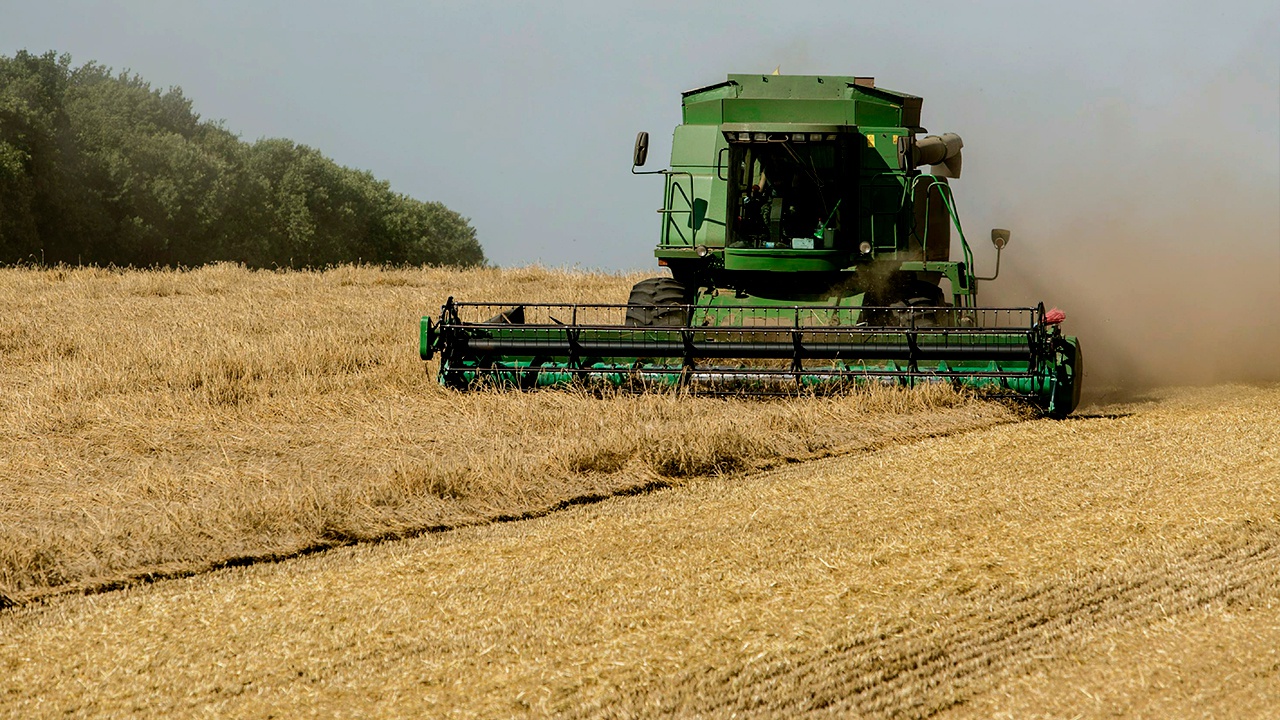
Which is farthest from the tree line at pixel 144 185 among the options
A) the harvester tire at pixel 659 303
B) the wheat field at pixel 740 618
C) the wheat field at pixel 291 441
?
the wheat field at pixel 740 618

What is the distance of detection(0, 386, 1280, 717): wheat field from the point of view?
3.80 m

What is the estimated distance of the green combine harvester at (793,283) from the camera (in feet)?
30.8

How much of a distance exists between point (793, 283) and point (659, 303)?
1.11 m

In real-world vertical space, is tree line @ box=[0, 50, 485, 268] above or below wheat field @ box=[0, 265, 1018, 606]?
above

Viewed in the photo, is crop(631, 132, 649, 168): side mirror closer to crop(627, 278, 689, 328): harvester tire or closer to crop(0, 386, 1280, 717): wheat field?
crop(627, 278, 689, 328): harvester tire

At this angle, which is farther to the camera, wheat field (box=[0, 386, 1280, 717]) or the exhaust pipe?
the exhaust pipe

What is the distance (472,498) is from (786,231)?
16.4 feet

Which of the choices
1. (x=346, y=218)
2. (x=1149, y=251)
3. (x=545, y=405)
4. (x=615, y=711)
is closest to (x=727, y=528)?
(x=615, y=711)

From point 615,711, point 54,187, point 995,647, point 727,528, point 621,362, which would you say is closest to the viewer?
point 615,711

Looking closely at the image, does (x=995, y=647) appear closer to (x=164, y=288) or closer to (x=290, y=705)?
(x=290, y=705)

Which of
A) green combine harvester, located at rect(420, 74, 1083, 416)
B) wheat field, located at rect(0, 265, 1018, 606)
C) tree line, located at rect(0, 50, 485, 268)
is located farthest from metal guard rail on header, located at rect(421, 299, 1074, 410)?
tree line, located at rect(0, 50, 485, 268)

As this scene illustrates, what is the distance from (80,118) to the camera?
3516 centimetres

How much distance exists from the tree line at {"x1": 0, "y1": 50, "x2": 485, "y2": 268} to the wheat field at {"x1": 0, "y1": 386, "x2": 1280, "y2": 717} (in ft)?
89.7

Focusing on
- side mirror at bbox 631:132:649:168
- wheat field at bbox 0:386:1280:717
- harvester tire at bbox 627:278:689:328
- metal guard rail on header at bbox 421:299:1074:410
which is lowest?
wheat field at bbox 0:386:1280:717
